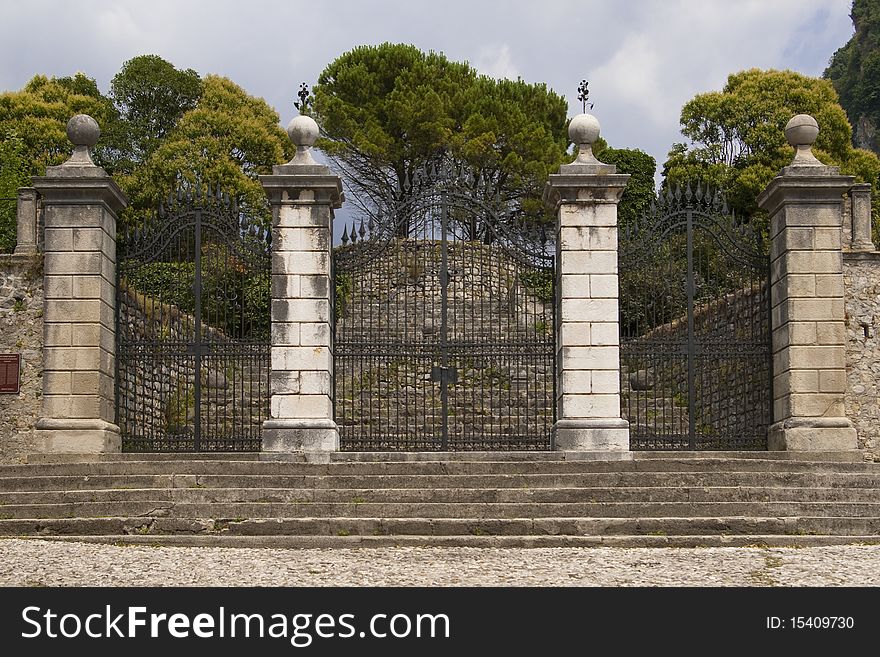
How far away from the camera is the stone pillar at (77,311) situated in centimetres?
1266

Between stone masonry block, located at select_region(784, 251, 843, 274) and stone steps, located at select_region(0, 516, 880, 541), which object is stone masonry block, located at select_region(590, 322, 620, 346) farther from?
stone steps, located at select_region(0, 516, 880, 541)

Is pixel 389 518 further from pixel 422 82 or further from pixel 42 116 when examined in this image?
pixel 422 82

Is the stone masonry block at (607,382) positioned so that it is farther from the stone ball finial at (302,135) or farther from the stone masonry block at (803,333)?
the stone ball finial at (302,135)

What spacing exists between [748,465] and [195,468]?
5.56 m

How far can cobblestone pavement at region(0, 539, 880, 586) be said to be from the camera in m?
7.91

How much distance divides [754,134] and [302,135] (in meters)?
17.5

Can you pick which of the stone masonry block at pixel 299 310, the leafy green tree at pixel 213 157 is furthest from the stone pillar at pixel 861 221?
the leafy green tree at pixel 213 157

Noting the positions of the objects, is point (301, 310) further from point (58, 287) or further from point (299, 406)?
point (58, 287)

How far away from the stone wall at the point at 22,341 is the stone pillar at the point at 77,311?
1714 mm

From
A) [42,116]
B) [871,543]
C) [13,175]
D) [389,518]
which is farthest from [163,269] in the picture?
[42,116]

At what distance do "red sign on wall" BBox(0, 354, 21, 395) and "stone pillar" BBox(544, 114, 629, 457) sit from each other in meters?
6.83

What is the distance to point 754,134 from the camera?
90.6 feet

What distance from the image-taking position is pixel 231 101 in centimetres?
3017

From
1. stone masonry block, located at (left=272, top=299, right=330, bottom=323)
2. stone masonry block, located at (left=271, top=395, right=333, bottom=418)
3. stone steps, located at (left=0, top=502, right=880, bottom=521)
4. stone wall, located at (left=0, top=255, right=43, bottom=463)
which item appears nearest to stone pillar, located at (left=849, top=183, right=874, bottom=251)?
stone steps, located at (left=0, top=502, right=880, bottom=521)
